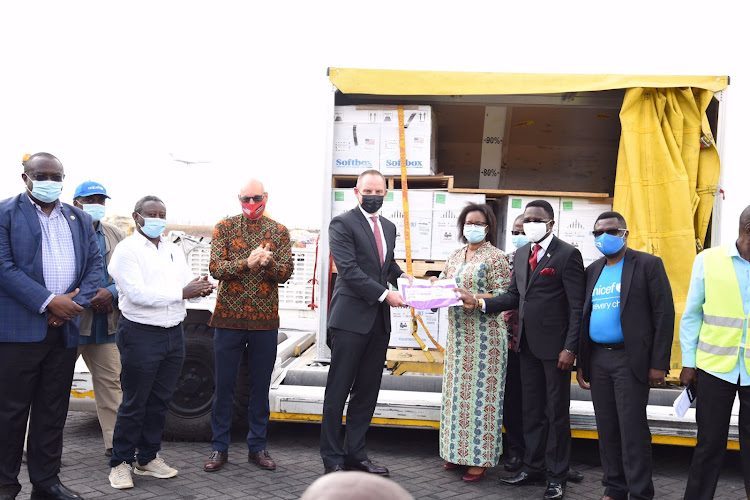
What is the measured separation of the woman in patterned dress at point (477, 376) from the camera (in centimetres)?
503

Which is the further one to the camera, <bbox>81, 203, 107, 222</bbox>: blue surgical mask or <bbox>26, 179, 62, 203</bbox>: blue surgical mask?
<bbox>81, 203, 107, 222</bbox>: blue surgical mask

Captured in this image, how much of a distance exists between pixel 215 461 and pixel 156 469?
427mm

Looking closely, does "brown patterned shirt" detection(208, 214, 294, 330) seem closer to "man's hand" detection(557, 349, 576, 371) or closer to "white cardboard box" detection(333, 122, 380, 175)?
"white cardboard box" detection(333, 122, 380, 175)

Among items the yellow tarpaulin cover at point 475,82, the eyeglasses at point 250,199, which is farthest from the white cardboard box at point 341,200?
the eyeglasses at point 250,199

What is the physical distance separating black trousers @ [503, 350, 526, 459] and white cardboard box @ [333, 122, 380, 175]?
2167 millimetres

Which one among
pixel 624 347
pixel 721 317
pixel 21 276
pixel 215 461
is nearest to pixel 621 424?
pixel 624 347

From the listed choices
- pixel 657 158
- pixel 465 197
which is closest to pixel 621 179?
pixel 657 158

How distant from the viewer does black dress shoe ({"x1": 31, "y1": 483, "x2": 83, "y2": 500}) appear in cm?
427

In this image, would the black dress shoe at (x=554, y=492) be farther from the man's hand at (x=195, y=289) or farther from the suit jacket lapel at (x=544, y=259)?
the man's hand at (x=195, y=289)

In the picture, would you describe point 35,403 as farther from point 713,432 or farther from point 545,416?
point 713,432

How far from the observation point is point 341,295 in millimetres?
5012

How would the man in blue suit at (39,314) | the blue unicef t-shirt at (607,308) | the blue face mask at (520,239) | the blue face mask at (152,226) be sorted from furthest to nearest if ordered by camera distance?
the blue face mask at (520,239) < the blue face mask at (152,226) < the blue unicef t-shirt at (607,308) < the man in blue suit at (39,314)

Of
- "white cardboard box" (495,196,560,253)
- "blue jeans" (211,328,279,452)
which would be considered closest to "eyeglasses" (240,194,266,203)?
"blue jeans" (211,328,279,452)

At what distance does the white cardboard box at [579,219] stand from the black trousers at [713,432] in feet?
7.56
